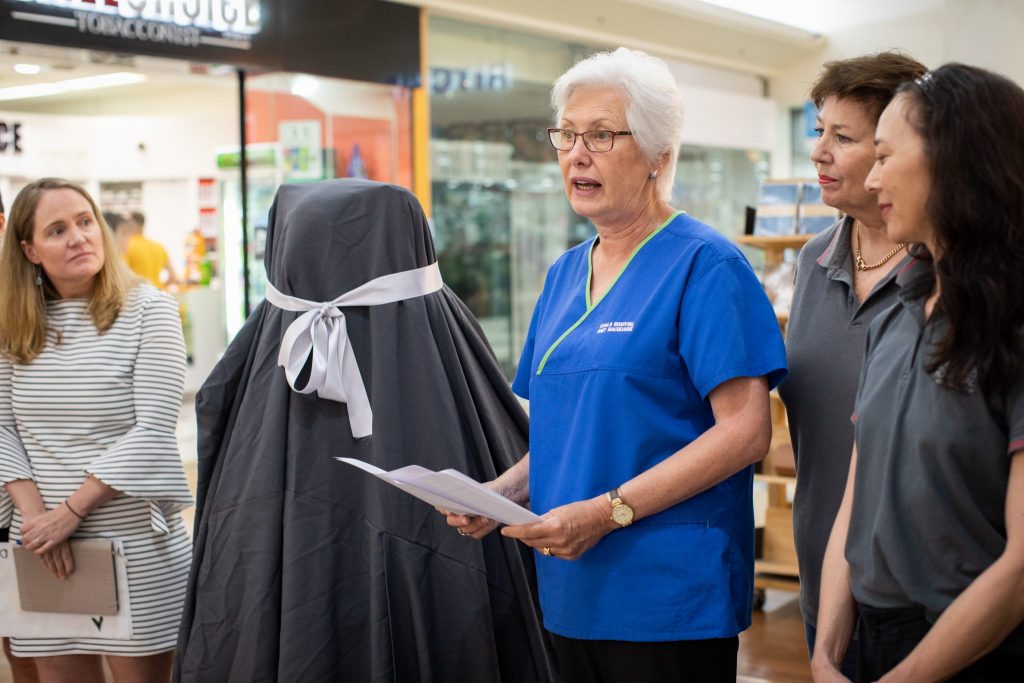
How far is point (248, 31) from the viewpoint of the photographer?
622 centimetres

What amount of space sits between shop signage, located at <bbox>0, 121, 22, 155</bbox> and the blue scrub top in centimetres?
802

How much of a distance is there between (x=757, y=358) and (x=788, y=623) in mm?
2964

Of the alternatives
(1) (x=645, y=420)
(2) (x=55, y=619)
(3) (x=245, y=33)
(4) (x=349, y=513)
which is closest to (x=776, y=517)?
(4) (x=349, y=513)

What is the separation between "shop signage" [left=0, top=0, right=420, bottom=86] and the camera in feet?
17.3

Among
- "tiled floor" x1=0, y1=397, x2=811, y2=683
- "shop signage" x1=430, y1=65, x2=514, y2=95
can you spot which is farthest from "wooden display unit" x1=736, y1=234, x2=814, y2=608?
"shop signage" x1=430, y1=65, x2=514, y2=95

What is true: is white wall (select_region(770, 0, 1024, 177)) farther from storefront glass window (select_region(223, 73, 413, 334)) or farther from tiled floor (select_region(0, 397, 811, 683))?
tiled floor (select_region(0, 397, 811, 683))

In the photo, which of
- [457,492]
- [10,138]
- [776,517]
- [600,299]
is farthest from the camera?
[10,138]

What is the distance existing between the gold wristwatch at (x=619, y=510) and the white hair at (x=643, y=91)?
559 millimetres

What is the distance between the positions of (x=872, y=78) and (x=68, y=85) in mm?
10041

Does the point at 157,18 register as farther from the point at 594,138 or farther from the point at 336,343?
the point at 594,138

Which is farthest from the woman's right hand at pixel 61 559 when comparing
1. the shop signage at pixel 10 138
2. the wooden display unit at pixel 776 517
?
the shop signage at pixel 10 138

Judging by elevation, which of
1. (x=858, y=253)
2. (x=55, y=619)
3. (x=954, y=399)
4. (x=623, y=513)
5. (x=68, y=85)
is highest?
(x=68, y=85)

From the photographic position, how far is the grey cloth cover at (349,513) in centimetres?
206

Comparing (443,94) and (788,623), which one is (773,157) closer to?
(443,94)
